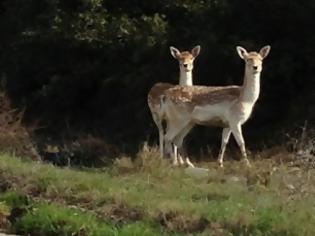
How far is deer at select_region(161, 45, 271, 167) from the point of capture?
18.2 m

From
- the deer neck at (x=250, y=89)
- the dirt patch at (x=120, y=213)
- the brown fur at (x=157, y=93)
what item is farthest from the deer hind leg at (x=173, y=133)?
the dirt patch at (x=120, y=213)

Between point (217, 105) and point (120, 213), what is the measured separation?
5.39 metres

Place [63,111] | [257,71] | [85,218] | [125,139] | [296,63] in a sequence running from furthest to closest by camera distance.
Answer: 1. [63,111]
2. [125,139]
3. [296,63]
4. [257,71]
5. [85,218]

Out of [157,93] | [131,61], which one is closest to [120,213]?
[157,93]

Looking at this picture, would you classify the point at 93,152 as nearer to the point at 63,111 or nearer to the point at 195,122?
the point at 195,122

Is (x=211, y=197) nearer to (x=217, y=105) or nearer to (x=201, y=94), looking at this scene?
(x=217, y=105)

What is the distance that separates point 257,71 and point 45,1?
399 inches

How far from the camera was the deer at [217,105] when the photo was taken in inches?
718

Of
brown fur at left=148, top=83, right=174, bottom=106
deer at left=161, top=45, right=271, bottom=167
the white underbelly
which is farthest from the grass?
brown fur at left=148, top=83, right=174, bottom=106

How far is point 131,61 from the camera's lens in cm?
2570

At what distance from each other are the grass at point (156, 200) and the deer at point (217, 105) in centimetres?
139

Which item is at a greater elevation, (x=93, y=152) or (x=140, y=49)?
(x=140, y=49)

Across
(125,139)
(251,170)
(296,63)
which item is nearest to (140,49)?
(125,139)

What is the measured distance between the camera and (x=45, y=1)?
26.9m
